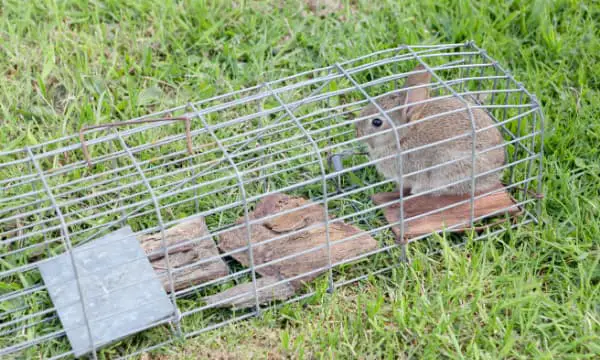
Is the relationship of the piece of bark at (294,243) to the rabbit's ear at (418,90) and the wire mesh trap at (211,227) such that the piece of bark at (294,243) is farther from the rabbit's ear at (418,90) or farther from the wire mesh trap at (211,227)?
the rabbit's ear at (418,90)

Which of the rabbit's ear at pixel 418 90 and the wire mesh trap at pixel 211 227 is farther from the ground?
the rabbit's ear at pixel 418 90

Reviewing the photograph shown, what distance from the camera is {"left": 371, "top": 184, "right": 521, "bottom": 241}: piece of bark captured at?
418 centimetres

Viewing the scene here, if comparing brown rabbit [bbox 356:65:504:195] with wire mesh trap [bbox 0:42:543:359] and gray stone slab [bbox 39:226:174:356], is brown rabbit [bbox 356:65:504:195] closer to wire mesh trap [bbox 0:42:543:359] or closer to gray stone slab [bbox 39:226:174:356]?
wire mesh trap [bbox 0:42:543:359]

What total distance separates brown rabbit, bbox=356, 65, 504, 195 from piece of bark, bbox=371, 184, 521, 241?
5 cm

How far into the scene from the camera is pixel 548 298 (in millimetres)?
3801

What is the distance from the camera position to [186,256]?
4.07 m

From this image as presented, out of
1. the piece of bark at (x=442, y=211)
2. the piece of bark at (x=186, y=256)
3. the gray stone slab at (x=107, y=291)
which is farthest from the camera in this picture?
the piece of bark at (x=442, y=211)

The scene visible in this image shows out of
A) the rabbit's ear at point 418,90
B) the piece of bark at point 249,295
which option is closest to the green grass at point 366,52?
the piece of bark at point 249,295

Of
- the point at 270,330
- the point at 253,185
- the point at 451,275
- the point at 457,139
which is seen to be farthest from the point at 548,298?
the point at 253,185

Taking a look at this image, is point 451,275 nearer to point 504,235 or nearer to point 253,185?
point 504,235

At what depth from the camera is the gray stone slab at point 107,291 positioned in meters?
3.68

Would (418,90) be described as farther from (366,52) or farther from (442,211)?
(366,52)

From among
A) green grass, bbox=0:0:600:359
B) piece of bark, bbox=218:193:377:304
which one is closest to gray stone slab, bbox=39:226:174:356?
green grass, bbox=0:0:600:359

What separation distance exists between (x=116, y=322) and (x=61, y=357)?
276 mm
